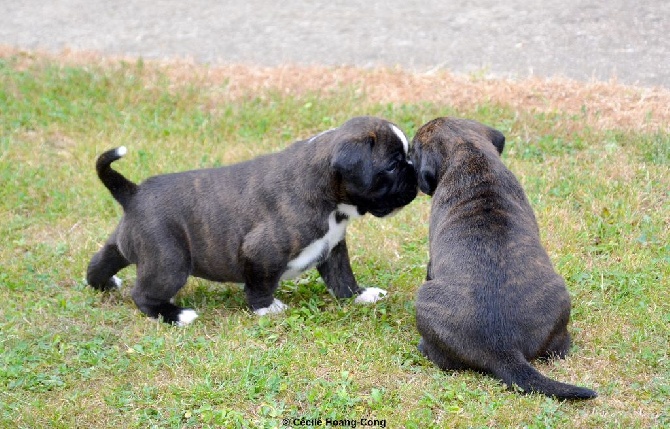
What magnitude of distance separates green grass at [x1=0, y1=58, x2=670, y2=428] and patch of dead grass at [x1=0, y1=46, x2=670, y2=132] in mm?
185

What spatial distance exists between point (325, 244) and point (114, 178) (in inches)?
59.5

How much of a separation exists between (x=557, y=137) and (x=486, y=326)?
3.99 metres

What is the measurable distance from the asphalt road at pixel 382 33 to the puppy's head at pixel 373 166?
4.16m

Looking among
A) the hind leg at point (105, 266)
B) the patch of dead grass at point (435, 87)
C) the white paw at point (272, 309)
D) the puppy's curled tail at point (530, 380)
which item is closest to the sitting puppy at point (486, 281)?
the puppy's curled tail at point (530, 380)

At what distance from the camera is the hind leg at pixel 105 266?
21.8 feet

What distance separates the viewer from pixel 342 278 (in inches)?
257

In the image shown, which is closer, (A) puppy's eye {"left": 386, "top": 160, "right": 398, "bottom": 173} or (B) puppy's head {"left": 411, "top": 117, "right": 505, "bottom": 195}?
(B) puppy's head {"left": 411, "top": 117, "right": 505, "bottom": 195}

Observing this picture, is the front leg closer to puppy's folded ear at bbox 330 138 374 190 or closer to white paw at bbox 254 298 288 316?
white paw at bbox 254 298 288 316

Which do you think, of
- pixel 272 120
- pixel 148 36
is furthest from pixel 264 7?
pixel 272 120

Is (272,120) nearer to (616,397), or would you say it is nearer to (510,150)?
(510,150)

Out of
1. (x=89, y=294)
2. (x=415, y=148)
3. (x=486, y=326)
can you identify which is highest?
(x=415, y=148)

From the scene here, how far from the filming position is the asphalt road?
1013cm

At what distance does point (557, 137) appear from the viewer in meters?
8.62

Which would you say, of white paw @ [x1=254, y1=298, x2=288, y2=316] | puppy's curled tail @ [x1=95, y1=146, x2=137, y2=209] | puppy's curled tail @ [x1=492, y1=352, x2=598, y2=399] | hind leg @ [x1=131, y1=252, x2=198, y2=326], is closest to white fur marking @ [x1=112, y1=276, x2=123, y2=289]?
hind leg @ [x1=131, y1=252, x2=198, y2=326]
